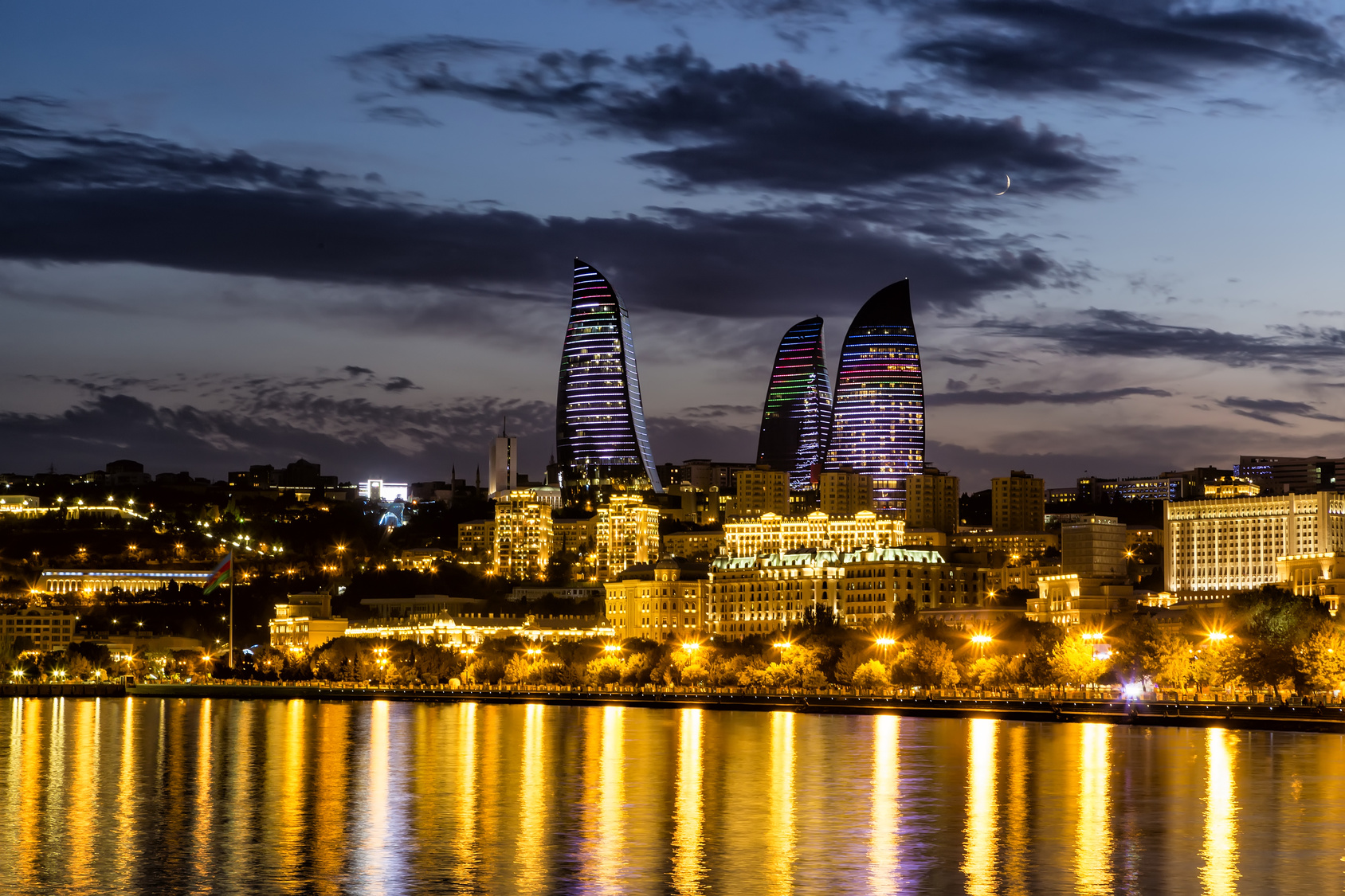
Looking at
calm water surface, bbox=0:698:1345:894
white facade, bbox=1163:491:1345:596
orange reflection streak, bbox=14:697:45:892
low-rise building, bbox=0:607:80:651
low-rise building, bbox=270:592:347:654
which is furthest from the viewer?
low-rise building, bbox=0:607:80:651

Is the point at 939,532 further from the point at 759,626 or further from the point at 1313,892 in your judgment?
the point at 1313,892

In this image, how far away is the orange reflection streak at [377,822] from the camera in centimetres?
3881

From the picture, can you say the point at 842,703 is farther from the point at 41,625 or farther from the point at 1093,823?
the point at 41,625

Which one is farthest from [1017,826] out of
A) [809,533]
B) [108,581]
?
A: [108,581]

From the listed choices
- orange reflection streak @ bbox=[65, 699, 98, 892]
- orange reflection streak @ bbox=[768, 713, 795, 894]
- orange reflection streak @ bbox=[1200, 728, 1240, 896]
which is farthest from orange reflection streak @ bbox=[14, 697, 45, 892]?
orange reflection streak @ bbox=[1200, 728, 1240, 896]

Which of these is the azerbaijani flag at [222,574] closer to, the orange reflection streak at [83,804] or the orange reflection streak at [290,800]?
the orange reflection streak at [83,804]

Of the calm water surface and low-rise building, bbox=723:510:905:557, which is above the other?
low-rise building, bbox=723:510:905:557

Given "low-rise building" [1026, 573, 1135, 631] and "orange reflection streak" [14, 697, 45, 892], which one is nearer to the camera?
"orange reflection streak" [14, 697, 45, 892]

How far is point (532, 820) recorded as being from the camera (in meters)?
48.0

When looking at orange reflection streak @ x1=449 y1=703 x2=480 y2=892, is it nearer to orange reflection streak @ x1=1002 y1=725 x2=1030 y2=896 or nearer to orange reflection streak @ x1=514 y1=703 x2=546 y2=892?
orange reflection streak @ x1=514 y1=703 x2=546 y2=892

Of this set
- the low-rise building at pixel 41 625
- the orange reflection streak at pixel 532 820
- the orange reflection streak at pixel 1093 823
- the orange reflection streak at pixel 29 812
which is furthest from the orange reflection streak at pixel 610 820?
the low-rise building at pixel 41 625

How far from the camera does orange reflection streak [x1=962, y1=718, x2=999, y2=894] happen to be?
38741mm

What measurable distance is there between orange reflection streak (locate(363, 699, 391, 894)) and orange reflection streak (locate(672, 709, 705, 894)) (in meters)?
5.87

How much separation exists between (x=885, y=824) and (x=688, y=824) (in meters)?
4.75
